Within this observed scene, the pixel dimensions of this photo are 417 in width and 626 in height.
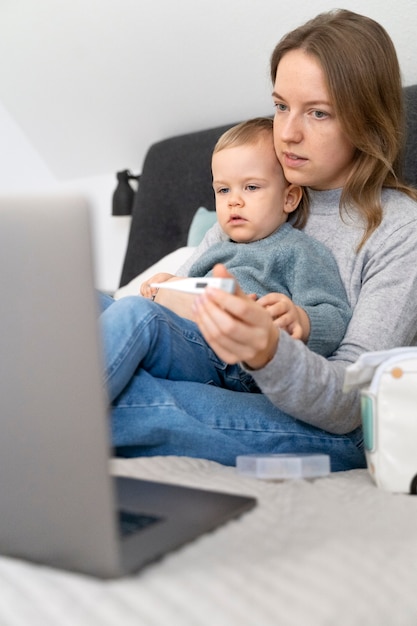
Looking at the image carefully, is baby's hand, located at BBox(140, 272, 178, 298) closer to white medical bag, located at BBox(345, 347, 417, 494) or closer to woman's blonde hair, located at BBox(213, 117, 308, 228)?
woman's blonde hair, located at BBox(213, 117, 308, 228)

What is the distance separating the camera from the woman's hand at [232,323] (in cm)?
88

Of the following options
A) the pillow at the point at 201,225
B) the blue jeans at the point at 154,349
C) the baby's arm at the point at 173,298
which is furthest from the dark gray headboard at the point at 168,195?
the blue jeans at the point at 154,349

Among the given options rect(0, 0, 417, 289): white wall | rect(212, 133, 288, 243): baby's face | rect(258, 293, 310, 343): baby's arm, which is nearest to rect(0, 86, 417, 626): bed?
rect(258, 293, 310, 343): baby's arm

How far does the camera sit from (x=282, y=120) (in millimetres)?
1385

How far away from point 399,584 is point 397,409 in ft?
1.10

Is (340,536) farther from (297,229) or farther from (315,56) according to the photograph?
(315,56)

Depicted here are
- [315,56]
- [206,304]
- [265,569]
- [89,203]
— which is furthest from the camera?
[315,56]

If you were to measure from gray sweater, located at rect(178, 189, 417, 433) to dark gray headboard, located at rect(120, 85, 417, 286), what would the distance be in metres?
0.81

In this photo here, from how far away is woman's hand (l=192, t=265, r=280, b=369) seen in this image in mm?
884

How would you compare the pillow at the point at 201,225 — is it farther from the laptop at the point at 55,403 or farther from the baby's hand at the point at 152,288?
the laptop at the point at 55,403

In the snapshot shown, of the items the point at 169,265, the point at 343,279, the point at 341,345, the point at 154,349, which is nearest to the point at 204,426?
the point at 154,349

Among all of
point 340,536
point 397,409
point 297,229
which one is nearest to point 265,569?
point 340,536

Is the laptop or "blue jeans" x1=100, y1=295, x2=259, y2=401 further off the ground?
the laptop

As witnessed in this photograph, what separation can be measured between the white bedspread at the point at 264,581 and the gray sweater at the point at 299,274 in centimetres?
38
